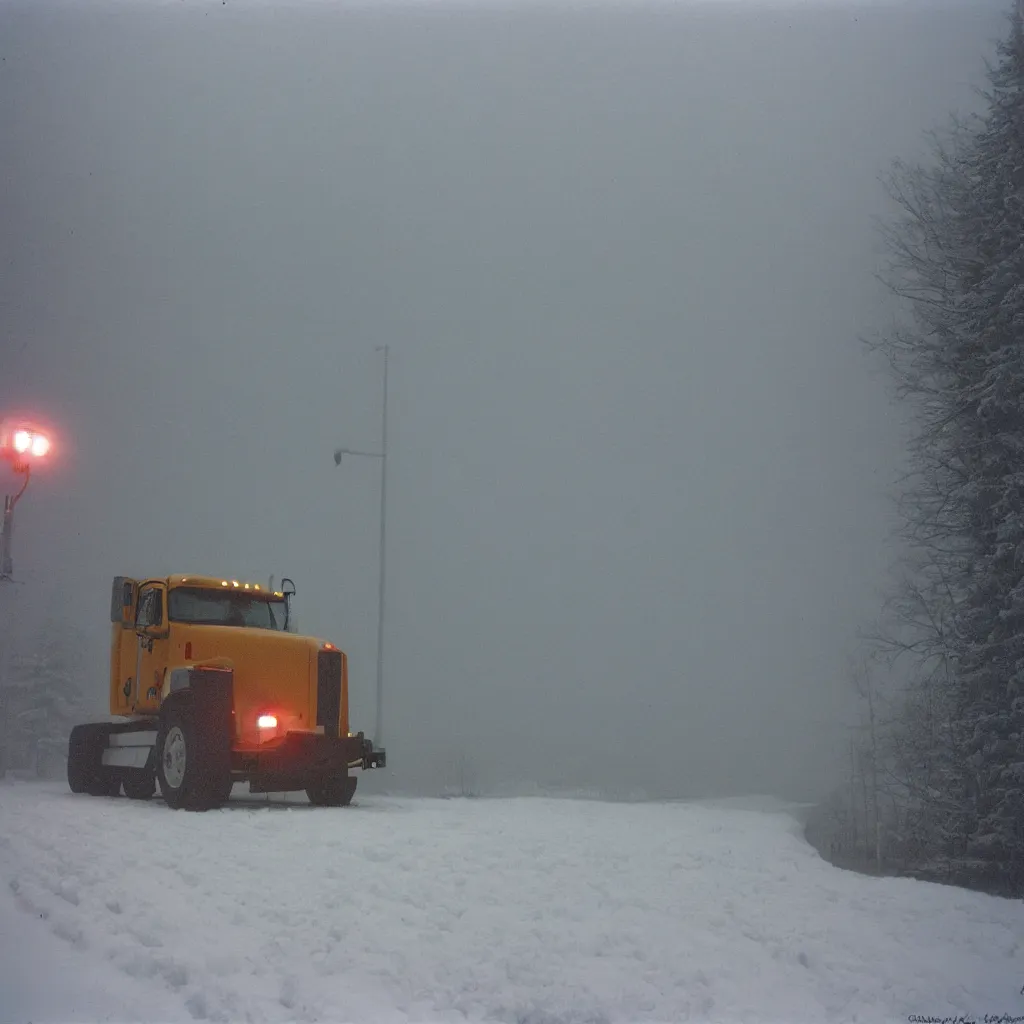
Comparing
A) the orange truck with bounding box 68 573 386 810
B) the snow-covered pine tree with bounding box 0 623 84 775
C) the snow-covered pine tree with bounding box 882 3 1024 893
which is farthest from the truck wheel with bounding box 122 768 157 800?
the snow-covered pine tree with bounding box 0 623 84 775

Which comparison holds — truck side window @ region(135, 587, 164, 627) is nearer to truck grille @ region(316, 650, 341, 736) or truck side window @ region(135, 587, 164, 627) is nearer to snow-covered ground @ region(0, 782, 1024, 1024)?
truck grille @ region(316, 650, 341, 736)

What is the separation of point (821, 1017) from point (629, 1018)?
1534 millimetres

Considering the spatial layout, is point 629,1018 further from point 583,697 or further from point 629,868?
point 583,697

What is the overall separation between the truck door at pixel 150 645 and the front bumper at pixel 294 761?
8.00ft

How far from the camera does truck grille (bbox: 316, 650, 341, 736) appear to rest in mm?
15406

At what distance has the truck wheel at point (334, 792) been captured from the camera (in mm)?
15656

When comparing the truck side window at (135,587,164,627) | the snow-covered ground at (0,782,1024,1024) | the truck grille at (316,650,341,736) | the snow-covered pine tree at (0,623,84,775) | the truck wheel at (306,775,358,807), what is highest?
the truck side window at (135,587,164,627)

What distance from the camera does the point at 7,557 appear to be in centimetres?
1625

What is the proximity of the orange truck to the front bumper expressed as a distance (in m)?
0.01

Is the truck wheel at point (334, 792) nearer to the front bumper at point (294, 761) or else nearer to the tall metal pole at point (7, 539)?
the front bumper at point (294, 761)

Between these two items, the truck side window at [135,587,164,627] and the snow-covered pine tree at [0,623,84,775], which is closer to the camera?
the truck side window at [135,587,164,627]

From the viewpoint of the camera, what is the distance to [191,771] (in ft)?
44.2

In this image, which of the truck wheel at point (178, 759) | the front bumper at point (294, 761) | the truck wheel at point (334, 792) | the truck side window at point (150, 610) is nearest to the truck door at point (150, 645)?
the truck side window at point (150, 610)

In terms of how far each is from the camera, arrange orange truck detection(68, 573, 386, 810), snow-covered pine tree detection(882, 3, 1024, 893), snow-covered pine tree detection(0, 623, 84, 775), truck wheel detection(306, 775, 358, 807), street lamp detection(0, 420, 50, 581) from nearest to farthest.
Answer: orange truck detection(68, 573, 386, 810)
street lamp detection(0, 420, 50, 581)
snow-covered pine tree detection(882, 3, 1024, 893)
truck wheel detection(306, 775, 358, 807)
snow-covered pine tree detection(0, 623, 84, 775)
